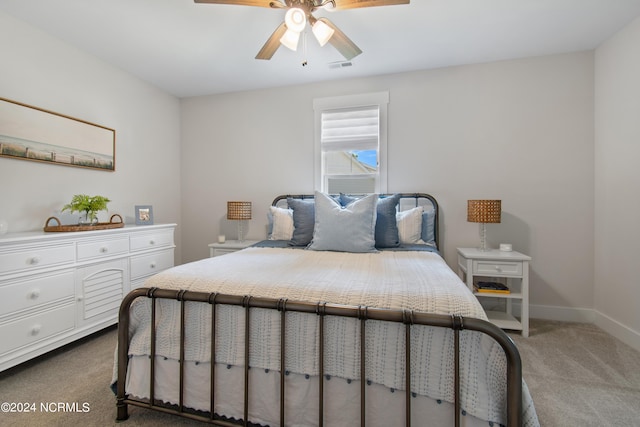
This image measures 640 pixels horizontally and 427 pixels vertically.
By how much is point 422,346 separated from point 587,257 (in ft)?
8.89

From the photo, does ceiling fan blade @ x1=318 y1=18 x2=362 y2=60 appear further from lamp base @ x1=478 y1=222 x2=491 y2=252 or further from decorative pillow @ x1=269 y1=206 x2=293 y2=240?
lamp base @ x1=478 y1=222 x2=491 y2=252

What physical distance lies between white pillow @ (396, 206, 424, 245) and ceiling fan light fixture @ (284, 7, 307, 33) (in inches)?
69.4

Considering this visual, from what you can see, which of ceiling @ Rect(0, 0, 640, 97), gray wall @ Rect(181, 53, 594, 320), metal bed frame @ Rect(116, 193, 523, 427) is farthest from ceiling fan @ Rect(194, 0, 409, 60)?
metal bed frame @ Rect(116, 193, 523, 427)

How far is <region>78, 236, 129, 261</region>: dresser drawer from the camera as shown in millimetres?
2188

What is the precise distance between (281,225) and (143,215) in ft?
4.90

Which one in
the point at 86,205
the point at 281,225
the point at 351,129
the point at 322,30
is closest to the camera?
the point at 322,30

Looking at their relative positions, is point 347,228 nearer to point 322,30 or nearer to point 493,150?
point 322,30

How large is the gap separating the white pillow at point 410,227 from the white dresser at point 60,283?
2.49 meters

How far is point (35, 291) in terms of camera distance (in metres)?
1.88

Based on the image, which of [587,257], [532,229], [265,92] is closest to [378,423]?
[532,229]

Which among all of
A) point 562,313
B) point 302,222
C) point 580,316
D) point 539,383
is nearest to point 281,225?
point 302,222

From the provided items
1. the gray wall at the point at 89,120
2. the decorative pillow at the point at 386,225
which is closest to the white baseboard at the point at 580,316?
the decorative pillow at the point at 386,225

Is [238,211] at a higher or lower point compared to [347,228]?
higher

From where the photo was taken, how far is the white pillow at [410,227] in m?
2.56
